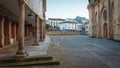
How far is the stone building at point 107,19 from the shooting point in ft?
140

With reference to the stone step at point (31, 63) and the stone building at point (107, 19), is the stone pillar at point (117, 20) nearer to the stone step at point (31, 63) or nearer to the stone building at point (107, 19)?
the stone building at point (107, 19)

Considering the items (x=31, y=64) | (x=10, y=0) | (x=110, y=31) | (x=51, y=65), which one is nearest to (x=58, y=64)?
(x=51, y=65)

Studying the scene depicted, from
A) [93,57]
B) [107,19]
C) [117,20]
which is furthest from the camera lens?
[107,19]

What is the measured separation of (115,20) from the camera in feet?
143

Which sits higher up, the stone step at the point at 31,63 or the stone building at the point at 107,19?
the stone building at the point at 107,19

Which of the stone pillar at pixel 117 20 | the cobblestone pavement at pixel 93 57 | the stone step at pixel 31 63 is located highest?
the stone pillar at pixel 117 20

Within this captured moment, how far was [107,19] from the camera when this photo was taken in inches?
2023

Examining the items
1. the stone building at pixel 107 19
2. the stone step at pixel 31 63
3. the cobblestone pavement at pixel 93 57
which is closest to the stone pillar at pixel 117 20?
the stone building at pixel 107 19

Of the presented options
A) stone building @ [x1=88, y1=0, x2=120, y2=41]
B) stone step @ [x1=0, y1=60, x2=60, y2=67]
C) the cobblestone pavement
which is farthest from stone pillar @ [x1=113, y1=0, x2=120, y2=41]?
stone step @ [x1=0, y1=60, x2=60, y2=67]

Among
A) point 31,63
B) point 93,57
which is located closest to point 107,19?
point 93,57

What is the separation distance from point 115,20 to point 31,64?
108 ft

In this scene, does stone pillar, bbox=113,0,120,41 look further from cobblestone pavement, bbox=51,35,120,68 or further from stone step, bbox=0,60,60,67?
stone step, bbox=0,60,60,67

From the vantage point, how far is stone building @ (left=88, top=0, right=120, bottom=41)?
4256 centimetres

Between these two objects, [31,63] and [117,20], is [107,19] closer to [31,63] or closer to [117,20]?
[117,20]
